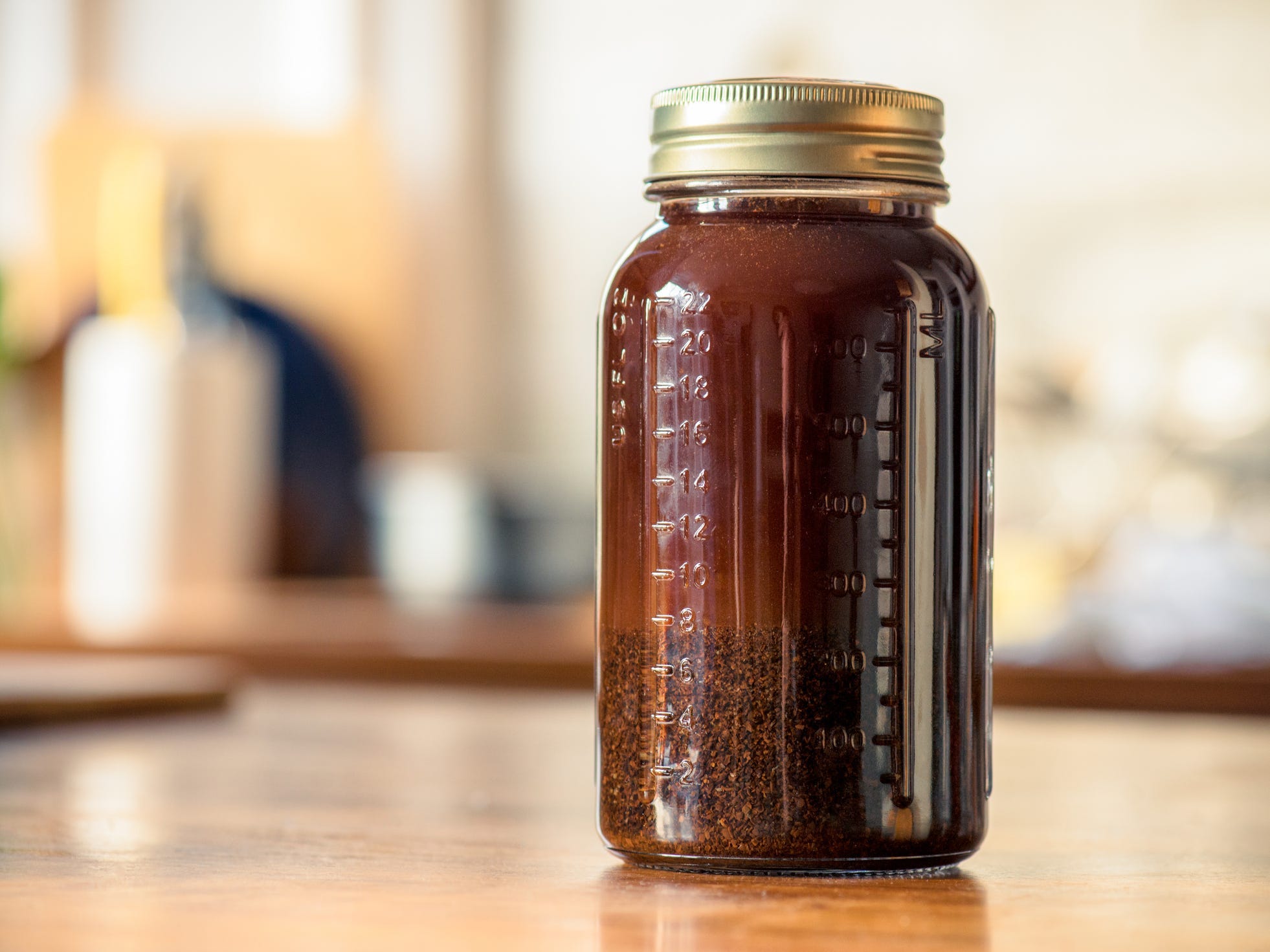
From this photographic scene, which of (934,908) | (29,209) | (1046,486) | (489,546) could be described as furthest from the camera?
(29,209)

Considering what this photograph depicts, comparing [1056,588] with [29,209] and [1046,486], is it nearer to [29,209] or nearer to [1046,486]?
[1046,486]

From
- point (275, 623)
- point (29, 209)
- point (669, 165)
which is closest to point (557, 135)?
point (29, 209)

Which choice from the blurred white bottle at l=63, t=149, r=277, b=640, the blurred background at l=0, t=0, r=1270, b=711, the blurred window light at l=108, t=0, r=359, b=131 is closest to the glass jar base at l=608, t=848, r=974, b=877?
the blurred background at l=0, t=0, r=1270, b=711

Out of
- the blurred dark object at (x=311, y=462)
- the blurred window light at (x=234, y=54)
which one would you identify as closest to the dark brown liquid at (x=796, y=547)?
the blurred dark object at (x=311, y=462)

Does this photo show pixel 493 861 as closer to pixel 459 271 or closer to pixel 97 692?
pixel 97 692

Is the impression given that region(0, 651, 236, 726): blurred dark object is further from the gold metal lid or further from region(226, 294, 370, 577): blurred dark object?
region(226, 294, 370, 577): blurred dark object
